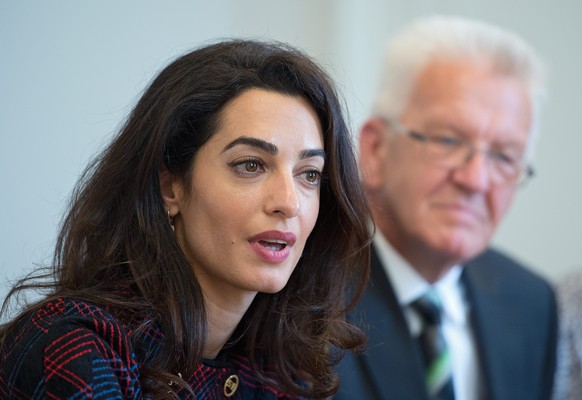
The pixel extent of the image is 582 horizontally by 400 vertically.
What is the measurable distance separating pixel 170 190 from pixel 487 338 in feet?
2.99

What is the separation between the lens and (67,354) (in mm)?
1031

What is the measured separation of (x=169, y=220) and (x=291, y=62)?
279mm

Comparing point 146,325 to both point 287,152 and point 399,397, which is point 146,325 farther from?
point 399,397

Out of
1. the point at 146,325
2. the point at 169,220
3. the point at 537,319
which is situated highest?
the point at 169,220

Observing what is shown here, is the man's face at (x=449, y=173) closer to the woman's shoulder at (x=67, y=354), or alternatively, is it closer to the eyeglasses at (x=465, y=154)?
the eyeglasses at (x=465, y=154)

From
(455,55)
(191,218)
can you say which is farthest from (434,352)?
(191,218)

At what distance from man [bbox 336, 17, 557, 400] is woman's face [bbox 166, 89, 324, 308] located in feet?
1.85

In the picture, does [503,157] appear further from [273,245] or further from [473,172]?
[273,245]

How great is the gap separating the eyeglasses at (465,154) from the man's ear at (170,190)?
2.48 ft

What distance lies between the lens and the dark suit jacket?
5.35 feet

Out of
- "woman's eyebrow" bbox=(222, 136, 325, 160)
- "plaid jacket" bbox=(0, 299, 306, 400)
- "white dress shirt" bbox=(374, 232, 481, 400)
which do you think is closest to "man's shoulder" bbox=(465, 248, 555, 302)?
"white dress shirt" bbox=(374, 232, 481, 400)

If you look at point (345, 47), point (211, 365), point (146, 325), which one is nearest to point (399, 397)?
point (211, 365)

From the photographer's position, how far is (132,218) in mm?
1186

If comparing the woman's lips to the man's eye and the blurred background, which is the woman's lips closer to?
the blurred background
